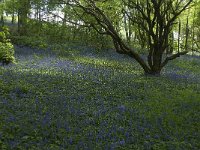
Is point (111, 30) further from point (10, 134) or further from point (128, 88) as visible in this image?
point (10, 134)

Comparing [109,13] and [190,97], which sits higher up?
[109,13]

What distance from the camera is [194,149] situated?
9016mm

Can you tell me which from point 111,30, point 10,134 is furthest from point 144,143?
point 111,30

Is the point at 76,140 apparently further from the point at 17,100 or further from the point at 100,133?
the point at 17,100

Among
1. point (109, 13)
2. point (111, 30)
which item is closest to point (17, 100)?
point (111, 30)

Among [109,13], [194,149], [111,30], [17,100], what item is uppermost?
[109,13]

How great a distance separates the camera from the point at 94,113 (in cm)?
1121

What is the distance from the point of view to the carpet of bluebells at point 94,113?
8641 mm

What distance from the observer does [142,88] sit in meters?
16.5

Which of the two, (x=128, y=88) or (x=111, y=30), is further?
(x=111, y=30)

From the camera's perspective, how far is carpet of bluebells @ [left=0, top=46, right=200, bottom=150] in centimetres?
864

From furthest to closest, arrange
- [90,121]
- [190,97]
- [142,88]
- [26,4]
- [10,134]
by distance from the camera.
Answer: [26,4]
[142,88]
[190,97]
[90,121]
[10,134]

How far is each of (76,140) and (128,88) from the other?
7.67 meters

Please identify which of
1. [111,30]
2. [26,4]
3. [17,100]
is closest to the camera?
[17,100]
